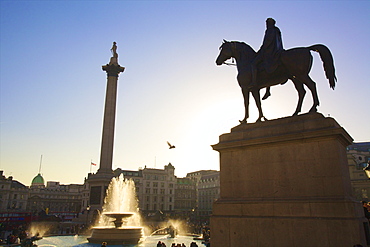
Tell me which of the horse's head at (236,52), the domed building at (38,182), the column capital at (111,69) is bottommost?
the horse's head at (236,52)

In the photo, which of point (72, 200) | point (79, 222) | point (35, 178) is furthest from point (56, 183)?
point (79, 222)

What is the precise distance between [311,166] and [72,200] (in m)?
120

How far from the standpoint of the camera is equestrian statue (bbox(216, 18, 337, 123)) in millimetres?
9914

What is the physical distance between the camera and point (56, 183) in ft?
488

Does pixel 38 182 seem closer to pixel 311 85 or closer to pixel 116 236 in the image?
pixel 116 236

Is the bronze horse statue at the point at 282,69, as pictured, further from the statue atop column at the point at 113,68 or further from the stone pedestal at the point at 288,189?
the statue atop column at the point at 113,68

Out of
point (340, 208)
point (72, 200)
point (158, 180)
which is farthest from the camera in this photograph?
point (72, 200)

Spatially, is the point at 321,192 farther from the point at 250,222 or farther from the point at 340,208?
the point at 250,222

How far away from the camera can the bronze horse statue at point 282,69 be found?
989cm

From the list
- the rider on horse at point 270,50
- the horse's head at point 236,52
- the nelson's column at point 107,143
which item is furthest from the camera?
the nelson's column at point 107,143

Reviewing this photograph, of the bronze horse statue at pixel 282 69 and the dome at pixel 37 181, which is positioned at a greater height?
the dome at pixel 37 181

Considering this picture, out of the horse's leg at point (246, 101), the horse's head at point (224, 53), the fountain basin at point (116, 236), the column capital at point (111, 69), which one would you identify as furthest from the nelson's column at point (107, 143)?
the horse's leg at point (246, 101)

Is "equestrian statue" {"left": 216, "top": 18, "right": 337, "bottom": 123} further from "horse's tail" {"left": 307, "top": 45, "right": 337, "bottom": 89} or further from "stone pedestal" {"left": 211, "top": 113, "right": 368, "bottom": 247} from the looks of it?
"stone pedestal" {"left": 211, "top": 113, "right": 368, "bottom": 247}

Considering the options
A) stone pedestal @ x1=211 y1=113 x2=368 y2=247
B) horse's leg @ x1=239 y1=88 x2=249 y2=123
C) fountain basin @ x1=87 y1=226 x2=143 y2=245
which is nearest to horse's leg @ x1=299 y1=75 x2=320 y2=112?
stone pedestal @ x1=211 y1=113 x2=368 y2=247
